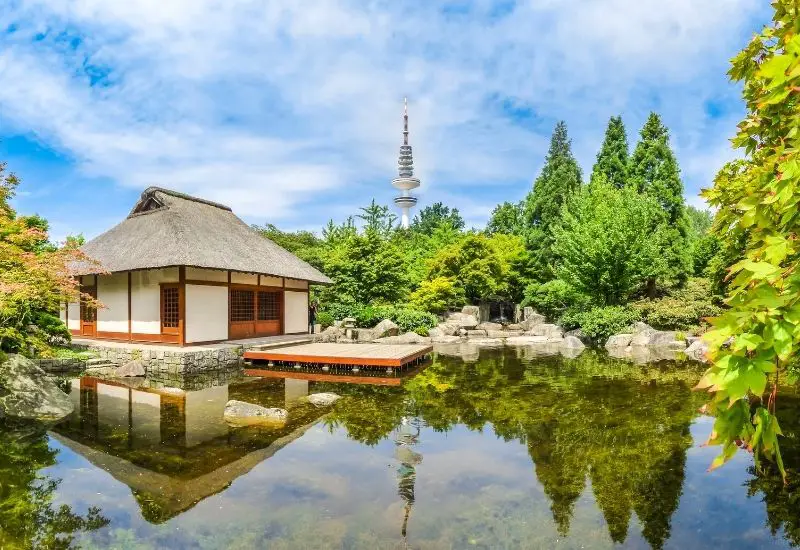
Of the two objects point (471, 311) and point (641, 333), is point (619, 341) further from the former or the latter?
point (471, 311)

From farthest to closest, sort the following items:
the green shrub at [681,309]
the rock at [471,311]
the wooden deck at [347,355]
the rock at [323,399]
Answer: the rock at [471,311] < the green shrub at [681,309] < the wooden deck at [347,355] < the rock at [323,399]

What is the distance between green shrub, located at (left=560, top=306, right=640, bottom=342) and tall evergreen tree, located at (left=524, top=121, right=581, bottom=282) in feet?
19.4

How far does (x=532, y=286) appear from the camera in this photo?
1035 inches

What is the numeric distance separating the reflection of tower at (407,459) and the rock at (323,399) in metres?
1.63

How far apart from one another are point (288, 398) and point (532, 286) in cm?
1972

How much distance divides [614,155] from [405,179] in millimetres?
54001

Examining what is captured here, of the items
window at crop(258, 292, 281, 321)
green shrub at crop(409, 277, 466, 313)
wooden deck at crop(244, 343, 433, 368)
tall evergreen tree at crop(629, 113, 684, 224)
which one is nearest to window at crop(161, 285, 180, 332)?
wooden deck at crop(244, 343, 433, 368)

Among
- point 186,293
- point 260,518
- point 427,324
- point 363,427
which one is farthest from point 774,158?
point 427,324

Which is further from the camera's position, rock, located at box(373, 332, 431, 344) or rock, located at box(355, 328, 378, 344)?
rock, located at box(355, 328, 378, 344)

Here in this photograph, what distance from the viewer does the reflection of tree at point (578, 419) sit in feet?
15.6

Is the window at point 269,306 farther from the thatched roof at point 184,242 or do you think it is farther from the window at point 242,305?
the thatched roof at point 184,242

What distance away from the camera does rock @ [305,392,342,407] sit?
8.59 meters

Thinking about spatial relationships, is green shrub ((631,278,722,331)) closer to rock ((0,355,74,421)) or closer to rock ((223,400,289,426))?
rock ((223,400,289,426))

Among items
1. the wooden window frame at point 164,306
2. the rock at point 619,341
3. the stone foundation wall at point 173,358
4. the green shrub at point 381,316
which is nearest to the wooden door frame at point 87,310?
the stone foundation wall at point 173,358
